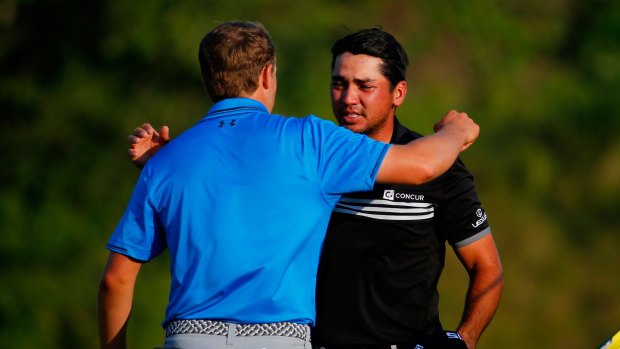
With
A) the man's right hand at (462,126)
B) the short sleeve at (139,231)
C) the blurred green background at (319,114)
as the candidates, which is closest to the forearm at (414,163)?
the man's right hand at (462,126)

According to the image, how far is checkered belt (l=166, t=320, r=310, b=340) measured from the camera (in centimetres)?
350

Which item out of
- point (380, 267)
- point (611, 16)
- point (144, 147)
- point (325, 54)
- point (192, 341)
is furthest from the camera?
point (611, 16)

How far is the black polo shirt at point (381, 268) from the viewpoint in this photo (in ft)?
14.6

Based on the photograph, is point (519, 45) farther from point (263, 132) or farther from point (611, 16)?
point (263, 132)

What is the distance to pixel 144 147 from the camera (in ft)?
13.2

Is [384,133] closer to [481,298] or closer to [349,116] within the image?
[349,116]

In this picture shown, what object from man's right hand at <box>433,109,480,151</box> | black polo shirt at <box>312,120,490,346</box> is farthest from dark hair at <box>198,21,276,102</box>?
black polo shirt at <box>312,120,490,346</box>

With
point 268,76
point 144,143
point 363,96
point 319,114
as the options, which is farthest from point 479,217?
point 319,114

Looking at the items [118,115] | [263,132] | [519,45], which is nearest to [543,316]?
[519,45]

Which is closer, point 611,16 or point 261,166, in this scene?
point 261,166

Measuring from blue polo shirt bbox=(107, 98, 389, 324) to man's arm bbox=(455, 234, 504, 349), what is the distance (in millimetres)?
1256

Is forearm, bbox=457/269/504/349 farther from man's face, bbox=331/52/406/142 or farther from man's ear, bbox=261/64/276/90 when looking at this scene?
man's ear, bbox=261/64/276/90

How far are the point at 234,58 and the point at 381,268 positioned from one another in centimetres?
119

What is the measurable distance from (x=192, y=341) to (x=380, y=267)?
1152mm
